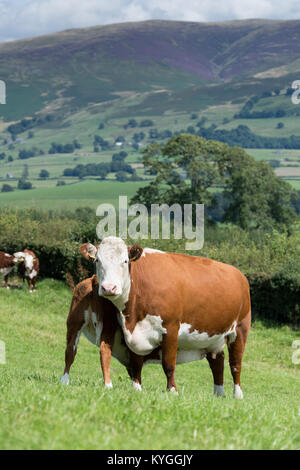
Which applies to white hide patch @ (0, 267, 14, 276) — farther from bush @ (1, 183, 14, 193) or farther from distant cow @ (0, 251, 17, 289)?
bush @ (1, 183, 14, 193)

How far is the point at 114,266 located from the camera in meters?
9.54

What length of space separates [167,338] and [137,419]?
10.9ft

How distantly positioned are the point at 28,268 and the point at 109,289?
26.0 meters

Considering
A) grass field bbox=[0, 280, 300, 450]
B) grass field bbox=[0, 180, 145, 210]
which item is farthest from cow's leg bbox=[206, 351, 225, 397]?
grass field bbox=[0, 180, 145, 210]

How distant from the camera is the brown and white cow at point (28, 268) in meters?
34.6

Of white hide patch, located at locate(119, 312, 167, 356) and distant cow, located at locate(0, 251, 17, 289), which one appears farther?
distant cow, located at locate(0, 251, 17, 289)

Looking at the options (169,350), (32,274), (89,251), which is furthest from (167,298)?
(32,274)

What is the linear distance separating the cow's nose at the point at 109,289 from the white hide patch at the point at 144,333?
0.87 meters

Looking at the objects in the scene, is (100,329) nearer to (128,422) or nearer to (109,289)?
(109,289)

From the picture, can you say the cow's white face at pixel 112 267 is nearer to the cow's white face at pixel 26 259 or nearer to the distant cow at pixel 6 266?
the cow's white face at pixel 26 259

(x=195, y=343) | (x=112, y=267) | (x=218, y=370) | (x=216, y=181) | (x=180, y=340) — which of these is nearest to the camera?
(x=112, y=267)

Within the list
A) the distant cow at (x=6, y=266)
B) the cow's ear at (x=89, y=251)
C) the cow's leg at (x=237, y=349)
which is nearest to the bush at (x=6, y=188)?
the distant cow at (x=6, y=266)

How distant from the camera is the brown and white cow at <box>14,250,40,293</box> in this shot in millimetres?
34594
